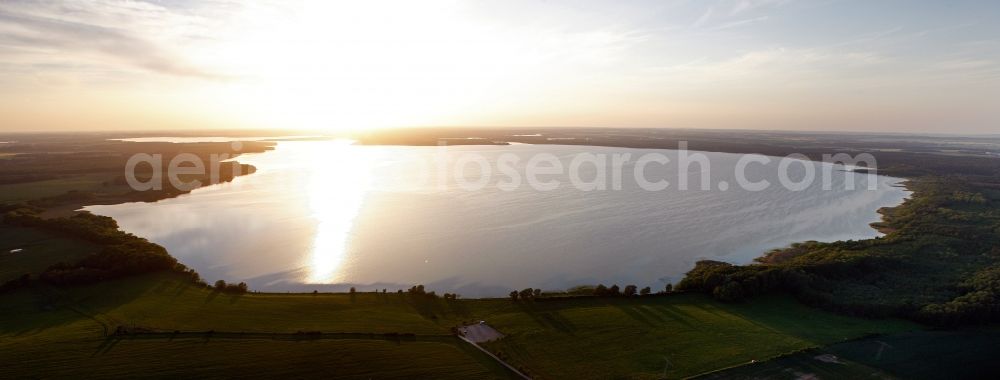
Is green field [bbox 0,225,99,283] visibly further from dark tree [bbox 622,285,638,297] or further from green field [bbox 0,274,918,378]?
dark tree [bbox 622,285,638,297]

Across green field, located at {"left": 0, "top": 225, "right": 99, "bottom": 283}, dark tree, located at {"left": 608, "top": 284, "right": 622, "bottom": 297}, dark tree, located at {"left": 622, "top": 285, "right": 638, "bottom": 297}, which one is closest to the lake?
dark tree, located at {"left": 622, "top": 285, "right": 638, "bottom": 297}

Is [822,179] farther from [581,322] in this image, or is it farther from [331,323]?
[331,323]

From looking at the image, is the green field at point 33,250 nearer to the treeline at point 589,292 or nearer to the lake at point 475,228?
the lake at point 475,228

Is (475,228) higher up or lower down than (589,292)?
higher up

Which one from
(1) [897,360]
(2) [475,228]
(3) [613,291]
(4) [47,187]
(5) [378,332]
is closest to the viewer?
(1) [897,360]

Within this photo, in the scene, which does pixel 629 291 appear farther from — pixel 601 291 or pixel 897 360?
pixel 897 360

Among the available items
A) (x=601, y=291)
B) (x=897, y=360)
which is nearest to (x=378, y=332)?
(x=601, y=291)

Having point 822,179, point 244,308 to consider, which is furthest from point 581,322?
point 822,179
